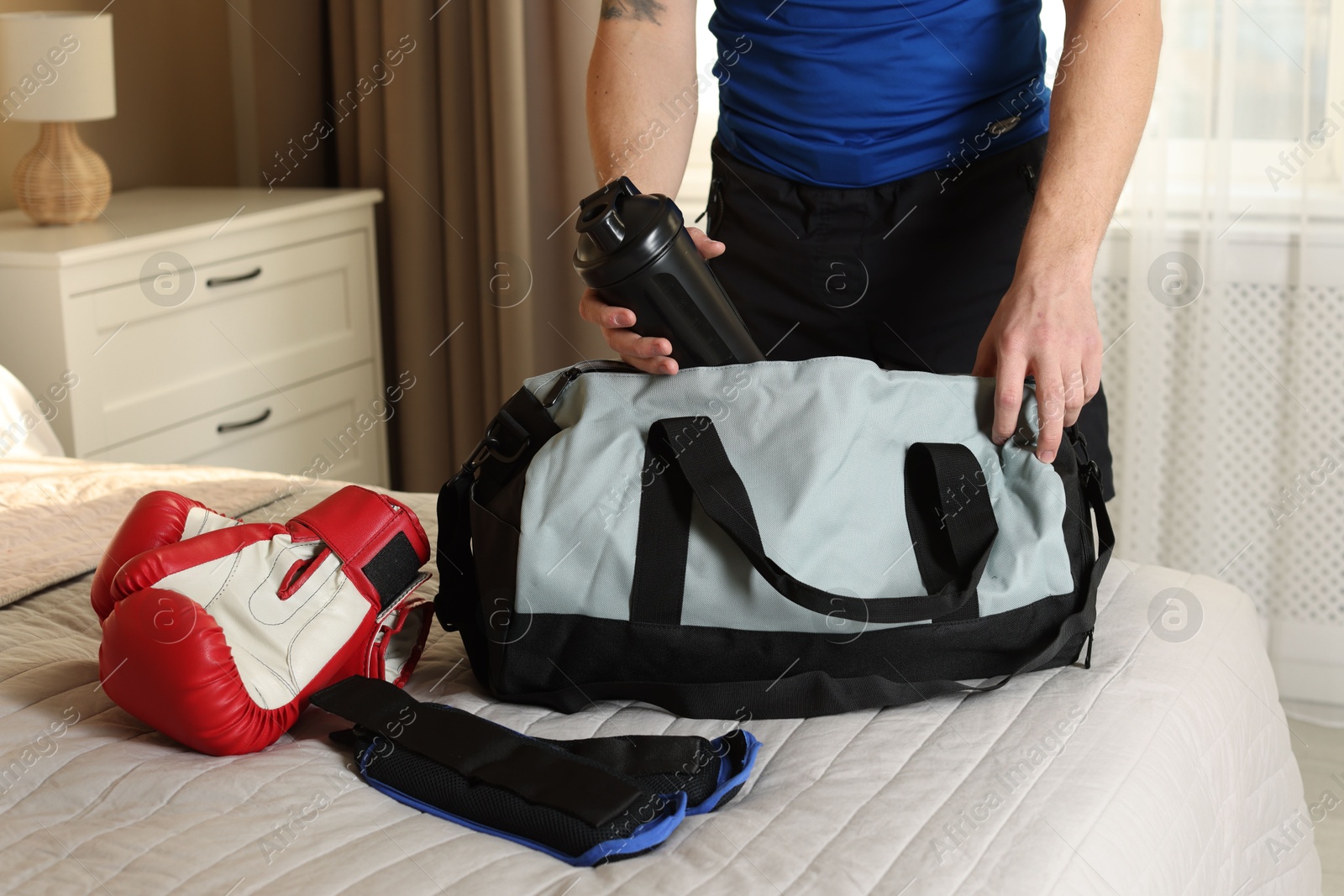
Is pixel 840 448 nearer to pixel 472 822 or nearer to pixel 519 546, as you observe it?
pixel 519 546

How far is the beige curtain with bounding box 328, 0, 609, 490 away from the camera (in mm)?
2615

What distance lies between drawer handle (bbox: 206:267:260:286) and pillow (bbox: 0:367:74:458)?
576mm

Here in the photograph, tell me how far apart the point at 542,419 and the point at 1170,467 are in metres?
1.67

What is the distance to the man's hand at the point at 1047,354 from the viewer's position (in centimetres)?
98

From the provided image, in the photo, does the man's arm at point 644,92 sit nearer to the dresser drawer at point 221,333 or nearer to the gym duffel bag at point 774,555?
the gym duffel bag at point 774,555

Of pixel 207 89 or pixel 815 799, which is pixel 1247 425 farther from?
pixel 207 89

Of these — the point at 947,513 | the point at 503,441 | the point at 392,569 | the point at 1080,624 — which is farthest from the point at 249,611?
the point at 1080,624

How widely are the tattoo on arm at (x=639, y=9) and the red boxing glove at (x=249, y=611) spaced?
66 cm

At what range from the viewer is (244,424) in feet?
8.09

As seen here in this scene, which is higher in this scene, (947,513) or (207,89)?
(207,89)

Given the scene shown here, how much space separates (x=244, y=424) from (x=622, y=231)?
170cm

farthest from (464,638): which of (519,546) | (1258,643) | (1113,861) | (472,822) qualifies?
(1258,643)

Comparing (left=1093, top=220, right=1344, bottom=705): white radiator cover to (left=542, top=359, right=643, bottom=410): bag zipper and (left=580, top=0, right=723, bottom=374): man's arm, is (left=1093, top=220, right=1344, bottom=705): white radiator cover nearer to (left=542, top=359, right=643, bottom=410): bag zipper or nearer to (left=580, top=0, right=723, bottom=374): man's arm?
(left=580, top=0, right=723, bottom=374): man's arm

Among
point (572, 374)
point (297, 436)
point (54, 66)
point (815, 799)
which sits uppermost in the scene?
point (54, 66)
